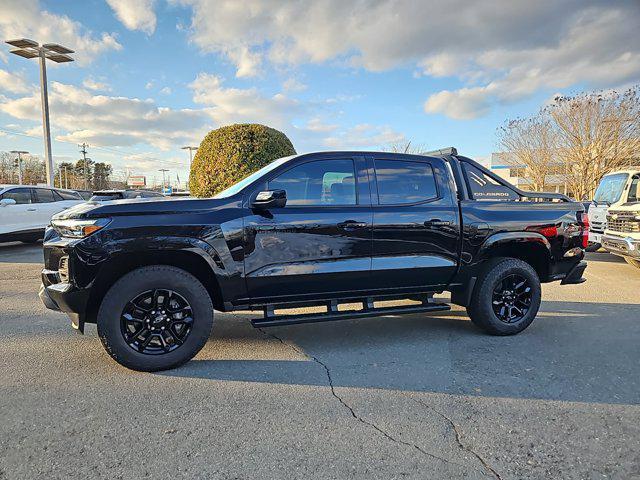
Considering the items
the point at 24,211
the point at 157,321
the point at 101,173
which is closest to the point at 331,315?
the point at 157,321

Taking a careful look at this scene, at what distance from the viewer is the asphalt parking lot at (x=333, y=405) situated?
2393 mm

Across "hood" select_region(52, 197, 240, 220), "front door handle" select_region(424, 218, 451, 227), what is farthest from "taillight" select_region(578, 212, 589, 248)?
"hood" select_region(52, 197, 240, 220)

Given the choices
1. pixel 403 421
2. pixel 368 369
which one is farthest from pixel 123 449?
pixel 368 369

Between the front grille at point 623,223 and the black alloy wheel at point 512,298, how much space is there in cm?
477

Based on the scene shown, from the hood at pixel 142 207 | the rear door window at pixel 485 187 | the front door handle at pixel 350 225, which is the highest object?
the rear door window at pixel 485 187

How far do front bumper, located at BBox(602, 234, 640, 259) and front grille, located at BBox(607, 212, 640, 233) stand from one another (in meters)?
0.19

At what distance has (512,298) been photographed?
182 inches

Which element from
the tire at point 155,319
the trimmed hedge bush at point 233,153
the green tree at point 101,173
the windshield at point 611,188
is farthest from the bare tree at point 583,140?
the green tree at point 101,173

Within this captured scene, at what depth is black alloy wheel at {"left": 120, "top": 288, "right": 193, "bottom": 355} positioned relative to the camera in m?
3.52

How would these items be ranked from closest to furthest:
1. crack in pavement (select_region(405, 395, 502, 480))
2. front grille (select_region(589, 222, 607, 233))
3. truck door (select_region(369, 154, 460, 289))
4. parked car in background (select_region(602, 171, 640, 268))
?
crack in pavement (select_region(405, 395, 502, 480))
truck door (select_region(369, 154, 460, 289))
parked car in background (select_region(602, 171, 640, 268))
front grille (select_region(589, 222, 607, 233))

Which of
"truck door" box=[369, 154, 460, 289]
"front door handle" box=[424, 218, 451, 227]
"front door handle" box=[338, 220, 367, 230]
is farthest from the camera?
"front door handle" box=[424, 218, 451, 227]

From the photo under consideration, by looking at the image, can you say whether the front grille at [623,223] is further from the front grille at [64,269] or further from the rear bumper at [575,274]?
the front grille at [64,269]

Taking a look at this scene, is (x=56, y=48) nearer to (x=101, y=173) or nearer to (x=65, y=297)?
(x=65, y=297)

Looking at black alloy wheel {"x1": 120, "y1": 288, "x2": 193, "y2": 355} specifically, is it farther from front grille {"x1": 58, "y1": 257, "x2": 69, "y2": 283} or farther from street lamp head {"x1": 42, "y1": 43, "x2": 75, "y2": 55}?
street lamp head {"x1": 42, "y1": 43, "x2": 75, "y2": 55}
